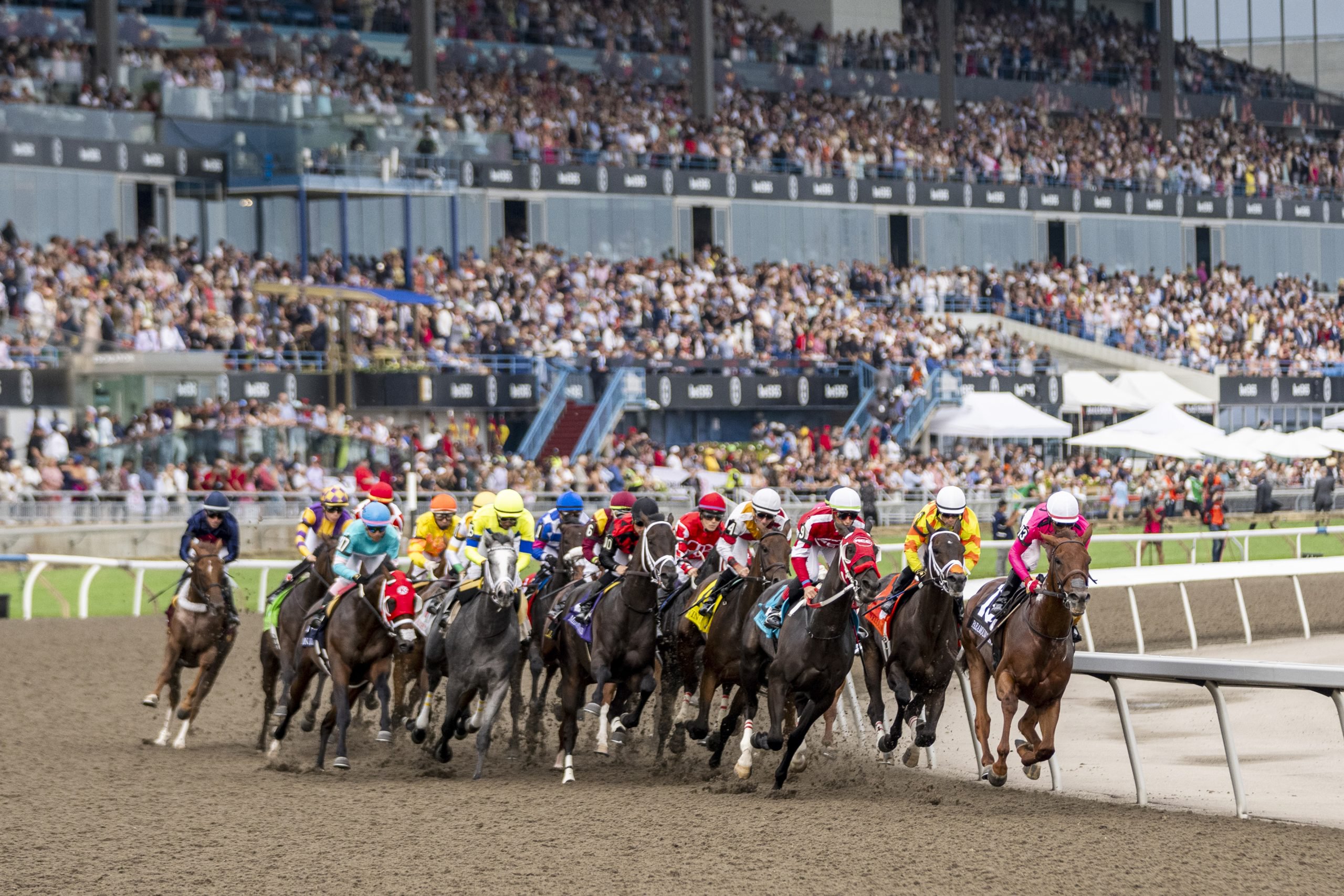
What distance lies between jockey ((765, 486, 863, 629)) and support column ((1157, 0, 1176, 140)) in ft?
125

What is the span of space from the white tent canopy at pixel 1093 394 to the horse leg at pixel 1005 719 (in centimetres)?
2417

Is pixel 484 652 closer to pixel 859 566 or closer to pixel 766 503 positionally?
pixel 766 503

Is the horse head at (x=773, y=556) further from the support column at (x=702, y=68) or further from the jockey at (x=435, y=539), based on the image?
the support column at (x=702, y=68)

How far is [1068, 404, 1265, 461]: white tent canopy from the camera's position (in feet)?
94.7

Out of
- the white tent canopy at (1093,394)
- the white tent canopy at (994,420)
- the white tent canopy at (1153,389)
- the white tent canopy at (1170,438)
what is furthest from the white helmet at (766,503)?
the white tent canopy at (1153,389)

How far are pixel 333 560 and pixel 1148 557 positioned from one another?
33.0ft

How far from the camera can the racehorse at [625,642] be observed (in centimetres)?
955

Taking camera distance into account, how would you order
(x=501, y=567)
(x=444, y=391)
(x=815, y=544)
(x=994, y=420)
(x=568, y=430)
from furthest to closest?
(x=994, y=420) → (x=568, y=430) → (x=444, y=391) → (x=501, y=567) → (x=815, y=544)

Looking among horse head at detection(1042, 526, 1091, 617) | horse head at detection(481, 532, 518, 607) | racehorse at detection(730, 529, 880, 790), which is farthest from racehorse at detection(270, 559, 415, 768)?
horse head at detection(1042, 526, 1091, 617)

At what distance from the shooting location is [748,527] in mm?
10000

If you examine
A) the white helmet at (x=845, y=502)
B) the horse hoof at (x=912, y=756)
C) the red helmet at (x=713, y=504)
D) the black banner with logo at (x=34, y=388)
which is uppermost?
the black banner with logo at (x=34, y=388)

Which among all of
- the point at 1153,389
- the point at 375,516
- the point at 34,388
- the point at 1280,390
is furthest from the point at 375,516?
the point at 1280,390

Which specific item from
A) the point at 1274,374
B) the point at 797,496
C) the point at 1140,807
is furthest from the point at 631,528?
the point at 1274,374

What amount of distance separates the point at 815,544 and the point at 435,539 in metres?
3.12
